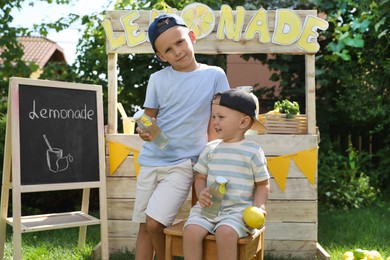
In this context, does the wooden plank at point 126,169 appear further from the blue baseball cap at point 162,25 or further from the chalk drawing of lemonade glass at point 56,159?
the blue baseball cap at point 162,25

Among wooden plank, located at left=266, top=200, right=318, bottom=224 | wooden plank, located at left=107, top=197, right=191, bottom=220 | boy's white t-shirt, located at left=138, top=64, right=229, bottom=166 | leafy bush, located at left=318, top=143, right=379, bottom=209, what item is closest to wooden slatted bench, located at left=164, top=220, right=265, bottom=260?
boy's white t-shirt, located at left=138, top=64, right=229, bottom=166

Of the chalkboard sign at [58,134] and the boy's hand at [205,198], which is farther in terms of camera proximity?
the chalkboard sign at [58,134]

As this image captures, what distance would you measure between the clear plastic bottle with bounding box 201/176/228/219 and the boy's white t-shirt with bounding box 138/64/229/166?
35cm

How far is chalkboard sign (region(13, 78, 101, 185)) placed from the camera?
3.33 meters

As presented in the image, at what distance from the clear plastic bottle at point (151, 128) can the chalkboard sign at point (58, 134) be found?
3.30 feet

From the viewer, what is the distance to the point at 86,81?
5883 millimetres

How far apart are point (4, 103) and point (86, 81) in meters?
0.87

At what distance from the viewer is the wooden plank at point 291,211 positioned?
369 cm

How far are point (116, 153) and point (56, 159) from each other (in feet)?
1.48

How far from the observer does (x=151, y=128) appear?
261 cm

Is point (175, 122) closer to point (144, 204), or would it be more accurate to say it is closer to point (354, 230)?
point (144, 204)

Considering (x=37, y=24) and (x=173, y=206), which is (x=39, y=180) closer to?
(x=173, y=206)

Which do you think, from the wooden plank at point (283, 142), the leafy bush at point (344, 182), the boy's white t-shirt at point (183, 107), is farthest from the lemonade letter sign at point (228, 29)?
the leafy bush at point (344, 182)

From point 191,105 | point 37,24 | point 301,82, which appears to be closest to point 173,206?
point 191,105
